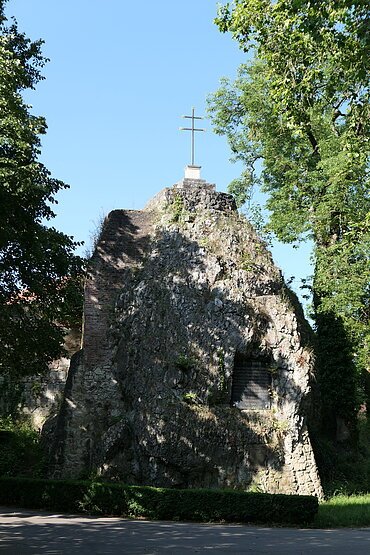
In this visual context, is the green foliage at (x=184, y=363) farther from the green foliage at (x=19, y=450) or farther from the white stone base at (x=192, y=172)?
the white stone base at (x=192, y=172)

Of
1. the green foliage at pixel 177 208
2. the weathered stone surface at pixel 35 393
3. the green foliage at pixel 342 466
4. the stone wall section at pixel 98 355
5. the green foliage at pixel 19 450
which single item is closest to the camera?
the stone wall section at pixel 98 355

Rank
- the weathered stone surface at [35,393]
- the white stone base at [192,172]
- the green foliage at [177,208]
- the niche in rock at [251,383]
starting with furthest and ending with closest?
1. the weathered stone surface at [35,393]
2. the white stone base at [192,172]
3. the green foliage at [177,208]
4. the niche in rock at [251,383]

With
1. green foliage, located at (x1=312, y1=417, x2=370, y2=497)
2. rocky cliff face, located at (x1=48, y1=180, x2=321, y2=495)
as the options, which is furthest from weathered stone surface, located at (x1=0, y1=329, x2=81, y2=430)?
green foliage, located at (x1=312, y1=417, x2=370, y2=497)

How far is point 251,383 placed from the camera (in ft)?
62.4

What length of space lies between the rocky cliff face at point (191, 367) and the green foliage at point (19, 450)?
79.2 inches

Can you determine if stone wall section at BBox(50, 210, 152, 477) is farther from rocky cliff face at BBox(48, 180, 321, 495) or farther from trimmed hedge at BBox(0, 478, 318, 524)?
trimmed hedge at BBox(0, 478, 318, 524)

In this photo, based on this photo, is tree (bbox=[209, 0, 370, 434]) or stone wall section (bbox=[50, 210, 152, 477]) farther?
stone wall section (bbox=[50, 210, 152, 477])

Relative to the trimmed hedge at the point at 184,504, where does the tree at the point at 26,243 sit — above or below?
above

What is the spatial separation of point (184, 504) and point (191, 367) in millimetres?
4503

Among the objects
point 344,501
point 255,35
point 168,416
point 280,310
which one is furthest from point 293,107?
point 344,501

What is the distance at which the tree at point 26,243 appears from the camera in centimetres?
1530

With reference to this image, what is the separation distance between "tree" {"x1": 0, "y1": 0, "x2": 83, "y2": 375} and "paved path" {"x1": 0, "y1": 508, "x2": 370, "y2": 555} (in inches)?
201

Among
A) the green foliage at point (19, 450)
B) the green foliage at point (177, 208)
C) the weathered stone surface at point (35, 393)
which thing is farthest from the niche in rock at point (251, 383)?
the weathered stone surface at point (35, 393)

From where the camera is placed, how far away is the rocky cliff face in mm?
17734
